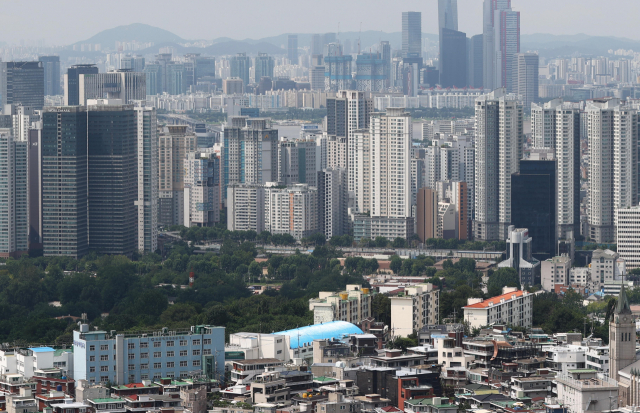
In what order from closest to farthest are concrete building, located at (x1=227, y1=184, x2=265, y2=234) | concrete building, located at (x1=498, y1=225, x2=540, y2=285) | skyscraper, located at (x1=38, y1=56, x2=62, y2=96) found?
concrete building, located at (x1=498, y1=225, x2=540, y2=285) → concrete building, located at (x1=227, y1=184, x2=265, y2=234) → skyscraper, located at (x1=38, y1=56, x2=62, y2=96)

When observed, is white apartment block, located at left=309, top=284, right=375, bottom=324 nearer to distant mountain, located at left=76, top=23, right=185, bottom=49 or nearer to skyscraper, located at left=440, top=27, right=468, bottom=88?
skyscraper, located at left=440, top=27, right=468, bottom=88

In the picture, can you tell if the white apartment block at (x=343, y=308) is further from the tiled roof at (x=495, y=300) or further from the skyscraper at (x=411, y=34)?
the skyscraper at (x=411, y=34)

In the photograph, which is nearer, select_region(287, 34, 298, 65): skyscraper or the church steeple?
the church steeple

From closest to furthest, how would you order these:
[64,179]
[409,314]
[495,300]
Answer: [409,314] → [495,300] → [64,179]

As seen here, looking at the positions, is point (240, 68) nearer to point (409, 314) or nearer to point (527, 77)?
point (527, 77)

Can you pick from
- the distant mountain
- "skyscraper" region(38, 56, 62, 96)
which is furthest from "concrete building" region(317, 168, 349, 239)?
the distant mountain

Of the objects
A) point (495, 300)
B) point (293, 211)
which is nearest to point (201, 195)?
point (293, 211)
